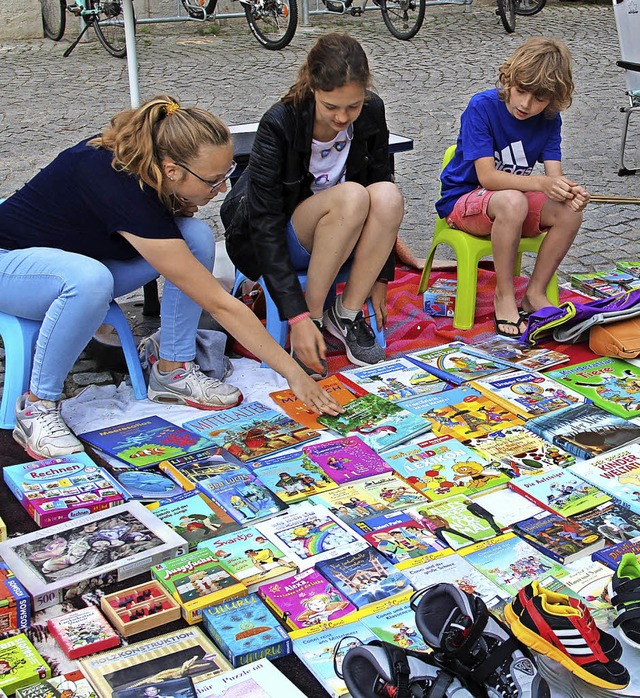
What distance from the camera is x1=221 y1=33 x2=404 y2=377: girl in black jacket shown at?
9.41 ft

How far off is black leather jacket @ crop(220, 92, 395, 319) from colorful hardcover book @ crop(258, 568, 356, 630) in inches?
42.9

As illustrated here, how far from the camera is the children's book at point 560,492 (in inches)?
91.0

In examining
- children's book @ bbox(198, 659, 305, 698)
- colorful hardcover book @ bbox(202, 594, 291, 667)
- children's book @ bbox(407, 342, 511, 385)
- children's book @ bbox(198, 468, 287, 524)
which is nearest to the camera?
children's book @ bbox(198, 659, 305, 698)

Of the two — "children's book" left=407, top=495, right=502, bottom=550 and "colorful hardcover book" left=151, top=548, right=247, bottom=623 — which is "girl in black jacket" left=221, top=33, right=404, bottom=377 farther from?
"colorful hardcover book" left=151, top=548, right=247, bottom=623

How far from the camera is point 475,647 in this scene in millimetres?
1648

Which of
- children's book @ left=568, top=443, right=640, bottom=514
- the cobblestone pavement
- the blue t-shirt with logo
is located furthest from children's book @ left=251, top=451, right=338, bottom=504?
the cobblestone pavement

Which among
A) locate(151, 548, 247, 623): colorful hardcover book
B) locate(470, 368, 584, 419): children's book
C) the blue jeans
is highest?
the blue jeans

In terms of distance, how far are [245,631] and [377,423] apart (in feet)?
3.20

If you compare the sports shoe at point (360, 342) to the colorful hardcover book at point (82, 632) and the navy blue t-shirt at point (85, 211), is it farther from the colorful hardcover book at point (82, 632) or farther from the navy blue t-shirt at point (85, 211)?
the colorful hardcover book at point (82, 632)

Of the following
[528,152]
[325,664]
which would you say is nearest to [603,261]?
[528,152]

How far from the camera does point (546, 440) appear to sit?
2652 millimetres

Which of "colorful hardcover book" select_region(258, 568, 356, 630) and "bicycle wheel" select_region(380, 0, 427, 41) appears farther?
"bicycle wheel" select_region(380, 0, 427, 41)

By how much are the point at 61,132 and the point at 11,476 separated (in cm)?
414

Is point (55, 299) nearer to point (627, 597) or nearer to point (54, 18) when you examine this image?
point (627, 597)
